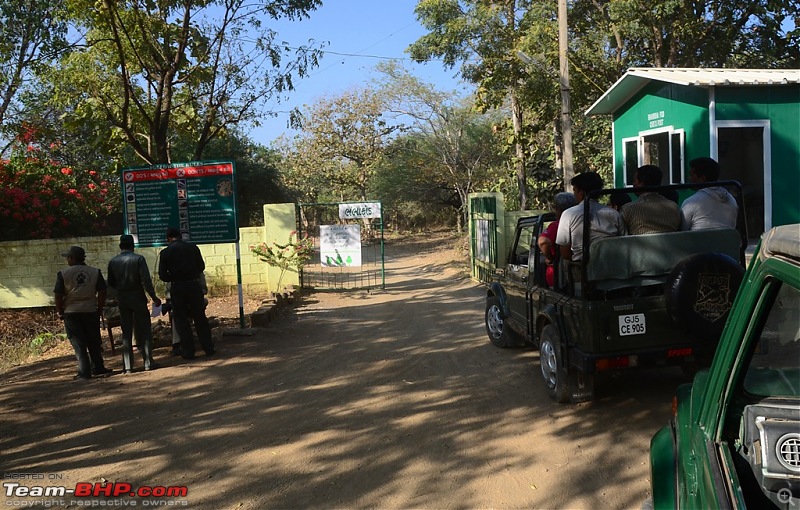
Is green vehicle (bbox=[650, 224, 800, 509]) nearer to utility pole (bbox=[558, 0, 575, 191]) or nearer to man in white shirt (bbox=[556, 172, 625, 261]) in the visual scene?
man in white shirt (bbox=[556, 172, 625, 261])

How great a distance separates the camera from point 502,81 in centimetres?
1919

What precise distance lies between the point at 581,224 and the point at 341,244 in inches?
383

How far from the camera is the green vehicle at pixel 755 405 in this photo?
6.44ft

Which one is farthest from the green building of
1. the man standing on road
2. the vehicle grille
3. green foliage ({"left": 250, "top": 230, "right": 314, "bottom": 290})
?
the vehicle grille

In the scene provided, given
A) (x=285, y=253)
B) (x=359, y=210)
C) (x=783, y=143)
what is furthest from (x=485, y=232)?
(x=783, y=143)

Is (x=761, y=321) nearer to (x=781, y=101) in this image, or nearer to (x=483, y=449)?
(x=483, y=449)

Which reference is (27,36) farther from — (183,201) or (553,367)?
(553,367)

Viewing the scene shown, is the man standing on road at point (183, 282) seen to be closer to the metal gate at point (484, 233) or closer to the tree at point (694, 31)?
the metal gate at point (484, 233)

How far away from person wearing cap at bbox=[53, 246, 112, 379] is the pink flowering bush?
7.69 metres

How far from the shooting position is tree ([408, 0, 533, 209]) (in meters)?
19.2

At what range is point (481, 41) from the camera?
19547mm

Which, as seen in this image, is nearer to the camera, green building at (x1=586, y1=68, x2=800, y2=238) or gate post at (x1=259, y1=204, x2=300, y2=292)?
green building at (x1=586, y1=68, x2=800, y2=238)

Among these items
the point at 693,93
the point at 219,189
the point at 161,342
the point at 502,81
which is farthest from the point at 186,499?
the point at 502,81

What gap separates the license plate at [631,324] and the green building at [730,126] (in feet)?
21.5
